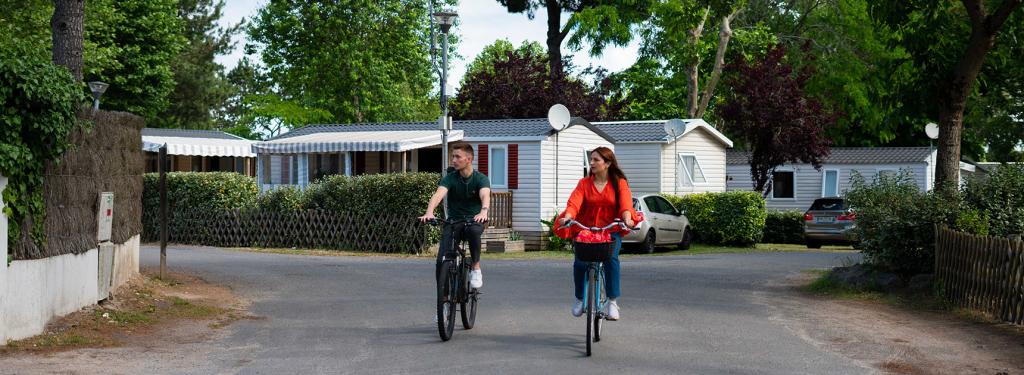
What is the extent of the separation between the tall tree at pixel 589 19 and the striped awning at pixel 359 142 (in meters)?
13.8

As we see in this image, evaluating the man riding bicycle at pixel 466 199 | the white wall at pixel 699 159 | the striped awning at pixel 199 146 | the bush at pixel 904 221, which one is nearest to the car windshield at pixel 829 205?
the white wall at pixel 699 159

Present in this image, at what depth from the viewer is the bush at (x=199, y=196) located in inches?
1092

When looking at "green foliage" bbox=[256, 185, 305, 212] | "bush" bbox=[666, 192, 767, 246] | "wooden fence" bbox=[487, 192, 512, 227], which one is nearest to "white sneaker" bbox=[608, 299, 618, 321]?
"green foliage" bbox=[256, 185, 305, 212]

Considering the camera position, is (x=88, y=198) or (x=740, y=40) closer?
(x=88, y=198)

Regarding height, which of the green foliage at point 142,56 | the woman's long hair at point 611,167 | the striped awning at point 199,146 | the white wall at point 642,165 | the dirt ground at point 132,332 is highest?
the green foliage at point 142,56

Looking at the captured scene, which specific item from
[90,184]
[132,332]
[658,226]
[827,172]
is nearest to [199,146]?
[658,226]

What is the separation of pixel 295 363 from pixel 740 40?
36313mm

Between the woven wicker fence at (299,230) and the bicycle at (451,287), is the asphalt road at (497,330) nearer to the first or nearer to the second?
the bicycle at (451,287)

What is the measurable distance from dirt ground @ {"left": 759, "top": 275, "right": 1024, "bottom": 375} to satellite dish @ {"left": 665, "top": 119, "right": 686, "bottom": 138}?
18.7 metres

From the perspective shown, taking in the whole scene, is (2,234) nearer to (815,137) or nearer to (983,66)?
(983,66)

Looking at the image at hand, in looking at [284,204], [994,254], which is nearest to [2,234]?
[994,254]

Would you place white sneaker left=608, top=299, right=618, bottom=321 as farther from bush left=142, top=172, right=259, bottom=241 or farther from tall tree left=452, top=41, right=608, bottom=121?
tall tree left=452, top=41, right=608, bottom=121

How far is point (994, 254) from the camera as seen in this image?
1220 centimetres

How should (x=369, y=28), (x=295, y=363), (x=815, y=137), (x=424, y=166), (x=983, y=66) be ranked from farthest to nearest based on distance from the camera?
(x=369, y=28) < (x=815, y=137) < (x=424, y=166) < (x=983, y=66) < (x=295, y=363)
